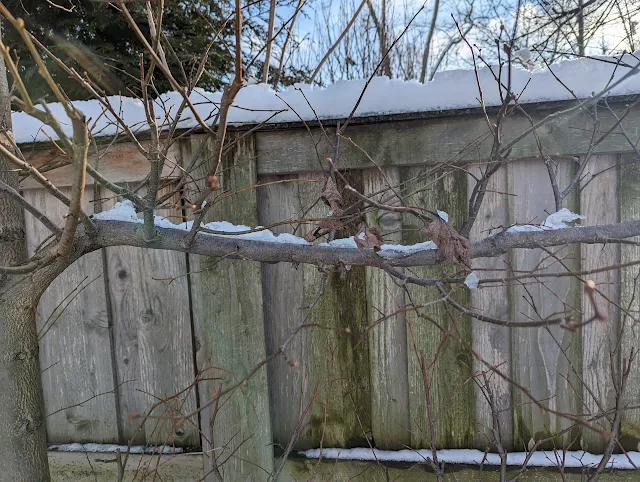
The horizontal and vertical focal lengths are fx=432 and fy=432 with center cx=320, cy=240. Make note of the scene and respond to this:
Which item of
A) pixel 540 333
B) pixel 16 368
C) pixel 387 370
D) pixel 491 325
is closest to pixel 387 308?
pixel 387 370

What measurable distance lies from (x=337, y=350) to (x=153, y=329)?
0.89m

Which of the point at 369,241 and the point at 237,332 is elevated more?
the point at 369,241

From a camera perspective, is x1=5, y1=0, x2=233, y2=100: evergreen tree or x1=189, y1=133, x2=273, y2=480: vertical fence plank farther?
x1=5, y1=0, x2=233, y2=100: evergreen tree

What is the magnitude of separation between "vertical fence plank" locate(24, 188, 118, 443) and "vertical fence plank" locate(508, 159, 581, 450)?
1868 mm

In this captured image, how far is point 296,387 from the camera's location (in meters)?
1.92

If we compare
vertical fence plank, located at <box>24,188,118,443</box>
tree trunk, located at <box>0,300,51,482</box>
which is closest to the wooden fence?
vertical fence plank, located at <box>24,188,118,443</box>

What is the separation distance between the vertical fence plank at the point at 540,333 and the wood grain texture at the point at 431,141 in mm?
116

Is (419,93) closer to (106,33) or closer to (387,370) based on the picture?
(387,370)

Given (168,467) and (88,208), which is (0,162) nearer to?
(88,208)

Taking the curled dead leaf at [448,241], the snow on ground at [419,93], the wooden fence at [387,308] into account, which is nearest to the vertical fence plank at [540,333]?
the wooden fence at [387,308]

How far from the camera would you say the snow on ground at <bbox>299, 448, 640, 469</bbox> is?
1.72m

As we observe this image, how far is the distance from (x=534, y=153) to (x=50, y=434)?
2.60 m

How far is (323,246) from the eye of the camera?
4.04 ft

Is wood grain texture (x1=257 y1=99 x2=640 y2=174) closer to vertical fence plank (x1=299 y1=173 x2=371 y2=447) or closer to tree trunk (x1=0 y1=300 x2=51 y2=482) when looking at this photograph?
vertical fence plank (x1=299 y1=173 x2=371 y2=447)
